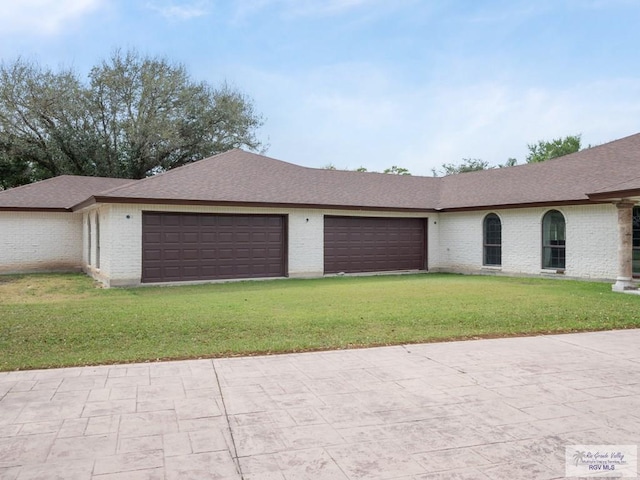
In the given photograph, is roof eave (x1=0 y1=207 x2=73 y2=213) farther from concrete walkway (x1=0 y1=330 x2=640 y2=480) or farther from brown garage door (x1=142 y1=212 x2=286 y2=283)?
concrete walkway (x1=0 y1=330 x2=640 y2=480)

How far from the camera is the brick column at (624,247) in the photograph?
13188mm

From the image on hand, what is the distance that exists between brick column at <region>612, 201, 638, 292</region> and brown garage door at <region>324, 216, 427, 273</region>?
26.9ft

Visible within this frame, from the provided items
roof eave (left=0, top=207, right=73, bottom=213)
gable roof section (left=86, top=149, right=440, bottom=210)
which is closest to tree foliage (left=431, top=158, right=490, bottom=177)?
gable roof section (left=86, top=149, right=440, bottom=210)

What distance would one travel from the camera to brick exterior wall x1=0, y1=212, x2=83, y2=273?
62.4 feet

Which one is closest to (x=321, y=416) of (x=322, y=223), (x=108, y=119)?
(x=322, y=223)

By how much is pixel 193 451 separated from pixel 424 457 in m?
1.68

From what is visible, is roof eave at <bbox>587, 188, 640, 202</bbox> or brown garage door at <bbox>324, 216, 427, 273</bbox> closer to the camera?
roof eave at <bbox>587, 188, 640, 202</bbox>

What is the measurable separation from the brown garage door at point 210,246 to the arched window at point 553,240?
926 cm

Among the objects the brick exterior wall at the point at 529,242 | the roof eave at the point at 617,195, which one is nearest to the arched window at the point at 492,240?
the brick exterior wall at the point at 529,242

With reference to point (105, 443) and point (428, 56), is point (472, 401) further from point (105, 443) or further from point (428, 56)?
point (428, 56)

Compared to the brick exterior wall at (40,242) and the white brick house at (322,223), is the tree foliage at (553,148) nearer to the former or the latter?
the white brick house at (322,223)

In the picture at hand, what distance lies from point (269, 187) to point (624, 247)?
11.4m

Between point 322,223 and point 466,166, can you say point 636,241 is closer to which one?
point 322,223

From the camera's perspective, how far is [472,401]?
183 inches
